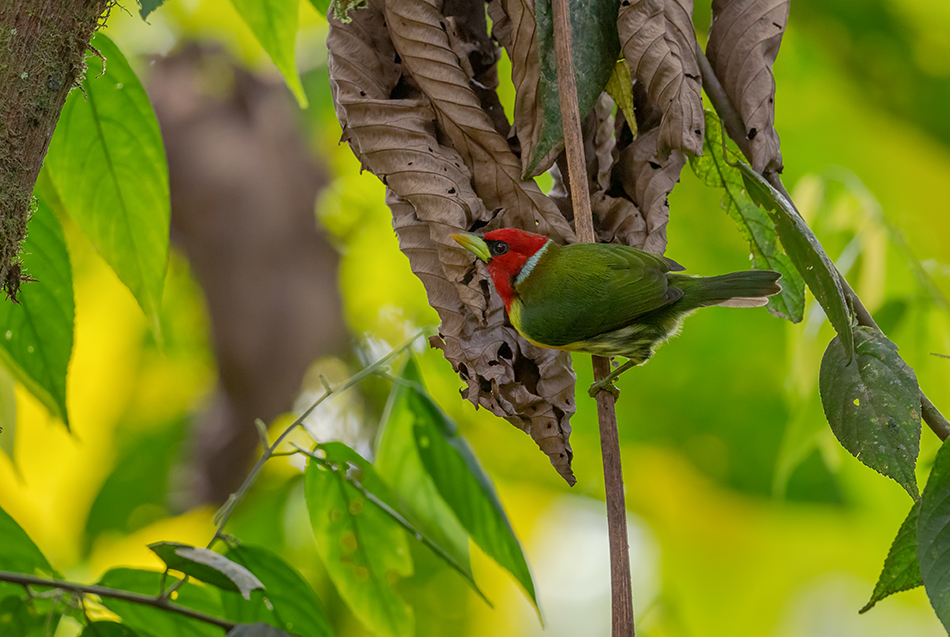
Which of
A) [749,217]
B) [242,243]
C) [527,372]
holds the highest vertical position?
[242,243]

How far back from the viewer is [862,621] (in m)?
2.61

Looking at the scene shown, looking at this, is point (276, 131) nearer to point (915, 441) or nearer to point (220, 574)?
point (220, 574)

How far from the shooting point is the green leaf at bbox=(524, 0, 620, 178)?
0.72 m

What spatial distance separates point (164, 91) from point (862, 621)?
9.17ft

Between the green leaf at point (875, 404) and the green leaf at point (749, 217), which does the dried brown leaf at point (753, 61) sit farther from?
the green leaf at point (875, 404)

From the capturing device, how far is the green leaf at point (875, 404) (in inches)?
25.4

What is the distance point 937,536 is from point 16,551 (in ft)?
2.92

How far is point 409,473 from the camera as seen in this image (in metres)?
1.18

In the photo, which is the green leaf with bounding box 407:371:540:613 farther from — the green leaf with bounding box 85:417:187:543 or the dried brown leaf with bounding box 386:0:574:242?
the green leaf with bounding box 85:417:187:543

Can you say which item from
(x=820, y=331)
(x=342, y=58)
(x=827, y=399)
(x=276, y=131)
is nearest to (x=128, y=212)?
(x=342, y=58)

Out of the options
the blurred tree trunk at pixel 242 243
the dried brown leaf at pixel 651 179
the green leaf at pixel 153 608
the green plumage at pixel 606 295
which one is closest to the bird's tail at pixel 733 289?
the green plumage at pixel 606 295

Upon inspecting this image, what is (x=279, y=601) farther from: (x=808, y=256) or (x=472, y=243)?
(x=808, y=256)

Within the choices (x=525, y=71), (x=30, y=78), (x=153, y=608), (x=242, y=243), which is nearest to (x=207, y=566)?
(x=153, y=608)

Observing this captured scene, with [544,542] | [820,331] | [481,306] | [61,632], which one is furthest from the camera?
[544,542]
